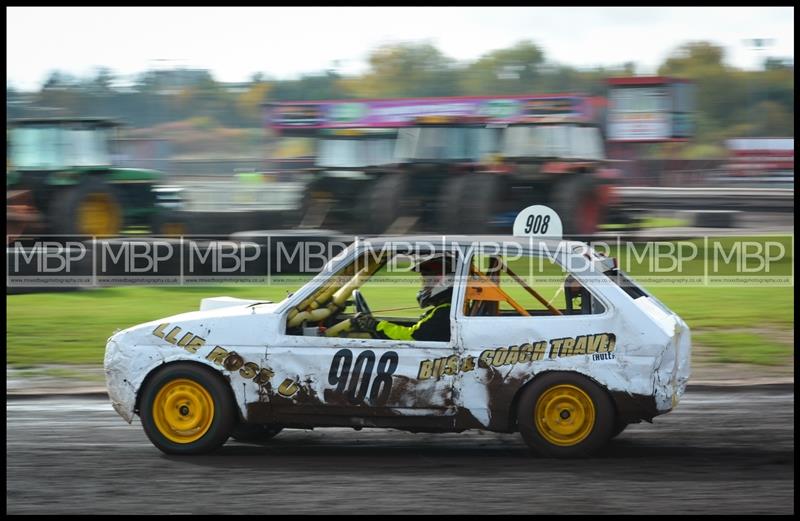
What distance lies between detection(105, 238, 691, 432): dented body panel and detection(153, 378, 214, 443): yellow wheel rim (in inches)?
6.3

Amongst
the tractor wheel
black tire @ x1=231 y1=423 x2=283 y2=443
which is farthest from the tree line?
black tire @ x1=231 y1=423 x2=283 y2=443

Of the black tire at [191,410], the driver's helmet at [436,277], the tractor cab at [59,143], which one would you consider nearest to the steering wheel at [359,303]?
the driver's helmet at [436,277]

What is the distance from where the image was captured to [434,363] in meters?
6.34

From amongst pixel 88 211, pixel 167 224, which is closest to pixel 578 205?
pixel 167 224

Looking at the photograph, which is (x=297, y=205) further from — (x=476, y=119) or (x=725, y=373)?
(x=725, y=373)

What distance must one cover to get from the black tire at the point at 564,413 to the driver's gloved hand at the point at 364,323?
1056mm

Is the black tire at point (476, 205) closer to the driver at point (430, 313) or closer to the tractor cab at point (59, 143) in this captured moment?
the tractor cab at point (59, 143)

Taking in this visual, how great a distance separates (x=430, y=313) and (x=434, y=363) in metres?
0.38

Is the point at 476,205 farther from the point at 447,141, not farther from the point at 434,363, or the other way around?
the point at 434,363

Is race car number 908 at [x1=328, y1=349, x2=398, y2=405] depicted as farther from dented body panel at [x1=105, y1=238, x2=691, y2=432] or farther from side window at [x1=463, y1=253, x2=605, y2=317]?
side window at [x1=463, y1=253, x2=605, y2=317]

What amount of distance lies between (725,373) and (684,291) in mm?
A: 5587

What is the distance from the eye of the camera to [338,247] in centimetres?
1619

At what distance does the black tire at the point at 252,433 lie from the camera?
7.05 m

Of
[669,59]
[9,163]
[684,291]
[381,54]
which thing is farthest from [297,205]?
[669,59]
